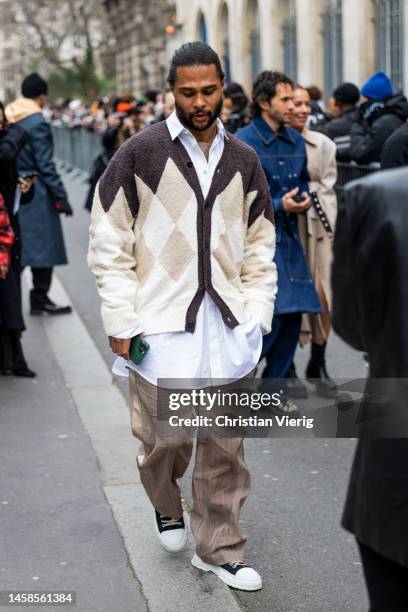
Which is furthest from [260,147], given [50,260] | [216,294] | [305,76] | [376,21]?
[305,76]

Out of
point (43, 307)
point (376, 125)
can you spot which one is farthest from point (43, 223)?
point (376, 125)

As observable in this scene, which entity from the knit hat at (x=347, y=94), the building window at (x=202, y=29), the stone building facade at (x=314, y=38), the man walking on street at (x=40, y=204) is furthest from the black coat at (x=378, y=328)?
the building window at (x=202, y=29)

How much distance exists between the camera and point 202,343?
411 cm

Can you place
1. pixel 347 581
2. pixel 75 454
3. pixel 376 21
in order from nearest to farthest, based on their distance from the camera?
pixel 347 581, pixel 75 454, pixel 376 21

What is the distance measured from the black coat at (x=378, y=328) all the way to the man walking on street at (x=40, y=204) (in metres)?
7.35

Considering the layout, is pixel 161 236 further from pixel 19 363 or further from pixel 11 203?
pixel 19 363

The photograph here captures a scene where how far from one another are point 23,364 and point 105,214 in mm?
3976

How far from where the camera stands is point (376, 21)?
67.3 ft

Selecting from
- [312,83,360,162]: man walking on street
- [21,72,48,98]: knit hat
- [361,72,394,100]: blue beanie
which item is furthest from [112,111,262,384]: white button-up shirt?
[312,83,360,162]: man walking on street

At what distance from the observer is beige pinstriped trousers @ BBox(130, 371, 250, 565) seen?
164 inches

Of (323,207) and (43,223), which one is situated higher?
(323,207)

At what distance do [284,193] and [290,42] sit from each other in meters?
20.2

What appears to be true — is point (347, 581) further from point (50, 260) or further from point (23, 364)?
point (50, 260)

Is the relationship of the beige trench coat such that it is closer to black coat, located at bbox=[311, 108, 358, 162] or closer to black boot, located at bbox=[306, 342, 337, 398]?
black boot, located at bbox=[306, 342, 337, 398]
